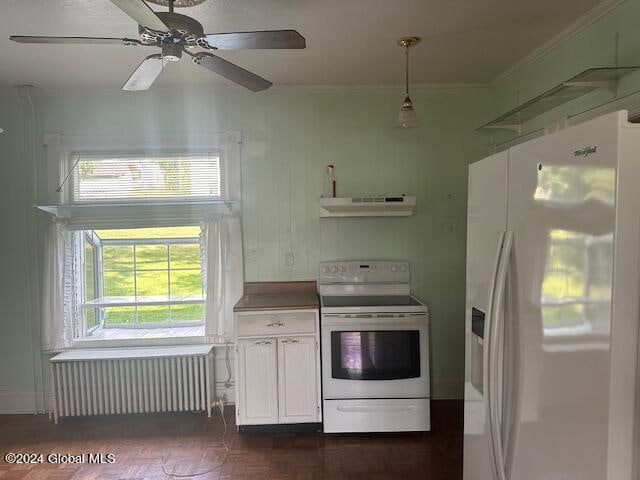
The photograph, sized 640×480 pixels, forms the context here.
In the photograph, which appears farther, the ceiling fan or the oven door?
the oven door

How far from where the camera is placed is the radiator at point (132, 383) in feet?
10.1

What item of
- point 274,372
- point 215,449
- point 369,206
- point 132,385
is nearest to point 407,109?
point 369,206

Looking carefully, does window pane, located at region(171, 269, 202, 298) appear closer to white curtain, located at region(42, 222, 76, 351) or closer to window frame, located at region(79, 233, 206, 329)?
window frame, located at region(79, 233, 206, 329)

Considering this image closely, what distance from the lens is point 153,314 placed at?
340 cm

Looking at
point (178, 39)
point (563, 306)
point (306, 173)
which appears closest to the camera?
point (563, 306)

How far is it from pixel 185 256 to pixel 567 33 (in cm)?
295

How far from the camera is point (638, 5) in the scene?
1821mm

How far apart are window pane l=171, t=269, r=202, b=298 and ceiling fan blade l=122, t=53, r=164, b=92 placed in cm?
172

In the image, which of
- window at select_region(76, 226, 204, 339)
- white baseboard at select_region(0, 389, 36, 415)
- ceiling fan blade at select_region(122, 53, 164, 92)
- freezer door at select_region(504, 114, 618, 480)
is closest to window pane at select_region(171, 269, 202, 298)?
window at select_region(76, 226, 204, 339)

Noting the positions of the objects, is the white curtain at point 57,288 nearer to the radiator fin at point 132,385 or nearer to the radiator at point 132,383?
the radiator at point 132,383

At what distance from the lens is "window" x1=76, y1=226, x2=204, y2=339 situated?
11.0 feet

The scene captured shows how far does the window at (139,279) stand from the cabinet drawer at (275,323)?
29.1 inches

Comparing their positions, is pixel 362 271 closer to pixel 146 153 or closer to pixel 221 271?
pixel 221 271

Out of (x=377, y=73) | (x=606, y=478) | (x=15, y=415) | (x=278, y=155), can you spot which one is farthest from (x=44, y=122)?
(x=606, y=478)
